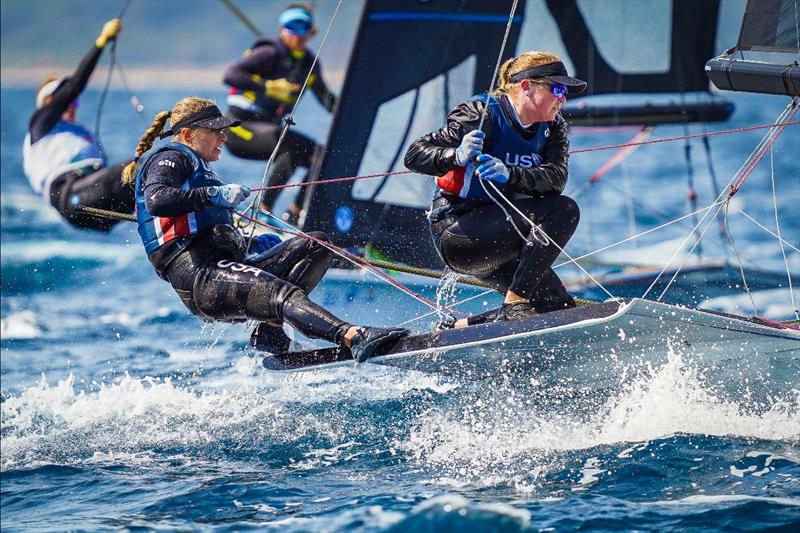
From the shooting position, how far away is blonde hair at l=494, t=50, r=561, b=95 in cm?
394

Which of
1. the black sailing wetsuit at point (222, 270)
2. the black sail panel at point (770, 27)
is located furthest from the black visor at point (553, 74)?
the black sailing wetsuit at point (222, 270)

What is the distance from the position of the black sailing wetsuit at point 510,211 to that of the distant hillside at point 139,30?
14515 millimetres

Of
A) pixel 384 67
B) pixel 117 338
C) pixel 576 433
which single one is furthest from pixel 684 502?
pixel 117 338

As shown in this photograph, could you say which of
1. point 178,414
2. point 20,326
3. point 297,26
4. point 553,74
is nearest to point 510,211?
point 553,74

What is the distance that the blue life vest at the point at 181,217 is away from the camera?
416 centimetres

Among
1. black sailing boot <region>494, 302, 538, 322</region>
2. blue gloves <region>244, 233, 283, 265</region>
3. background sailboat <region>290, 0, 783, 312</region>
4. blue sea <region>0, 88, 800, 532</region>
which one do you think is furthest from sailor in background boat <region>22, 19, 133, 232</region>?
black sailing boot <region>494, 302, 538, 322</region>

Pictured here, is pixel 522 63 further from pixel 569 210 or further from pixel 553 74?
pixel 569 210

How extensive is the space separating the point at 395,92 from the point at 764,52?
8.32 feet

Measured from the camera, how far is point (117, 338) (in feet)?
A: 22.2

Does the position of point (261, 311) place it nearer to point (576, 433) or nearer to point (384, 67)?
point (576, 433)

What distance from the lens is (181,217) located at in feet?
13.6

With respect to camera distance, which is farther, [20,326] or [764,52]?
[20,326]

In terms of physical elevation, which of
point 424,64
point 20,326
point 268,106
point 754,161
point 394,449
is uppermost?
point 268,106

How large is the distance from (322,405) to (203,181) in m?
0.99
